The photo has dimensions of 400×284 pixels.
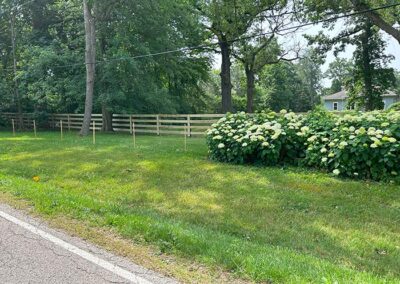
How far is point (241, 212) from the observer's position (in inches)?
219

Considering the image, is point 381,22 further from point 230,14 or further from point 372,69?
point 372,69

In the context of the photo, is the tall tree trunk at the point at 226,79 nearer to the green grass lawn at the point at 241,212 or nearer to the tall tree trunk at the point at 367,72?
the tall tree trunk at the point at 367,72

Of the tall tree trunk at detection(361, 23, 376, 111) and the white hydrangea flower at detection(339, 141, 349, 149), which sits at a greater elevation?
the tall tree trunk at detection(361, 23, 376, 111)

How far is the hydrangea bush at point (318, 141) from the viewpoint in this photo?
267 inches

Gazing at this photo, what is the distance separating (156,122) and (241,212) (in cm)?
1492

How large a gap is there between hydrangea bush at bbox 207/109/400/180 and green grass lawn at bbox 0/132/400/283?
373mm

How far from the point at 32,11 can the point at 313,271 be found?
26896 mm

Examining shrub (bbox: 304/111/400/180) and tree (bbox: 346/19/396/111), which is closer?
shrub (bbox: 304/111/400/180)

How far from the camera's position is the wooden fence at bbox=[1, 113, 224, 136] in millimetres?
17812

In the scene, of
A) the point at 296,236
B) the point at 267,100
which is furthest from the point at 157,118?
the point at 267,100

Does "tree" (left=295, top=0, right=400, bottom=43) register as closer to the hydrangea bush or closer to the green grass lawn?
the hydrangea bush

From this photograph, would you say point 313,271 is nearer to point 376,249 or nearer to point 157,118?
point 376,249

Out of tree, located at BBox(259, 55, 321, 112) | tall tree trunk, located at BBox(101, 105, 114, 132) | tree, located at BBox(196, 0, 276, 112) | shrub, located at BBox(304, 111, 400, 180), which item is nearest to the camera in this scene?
shrub, located at BBox(304, 111, 400, 180)

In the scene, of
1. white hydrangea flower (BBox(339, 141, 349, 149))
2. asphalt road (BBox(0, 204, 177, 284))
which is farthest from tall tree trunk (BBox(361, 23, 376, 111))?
asphalt road (BBox(0, 204, 177, 284))
